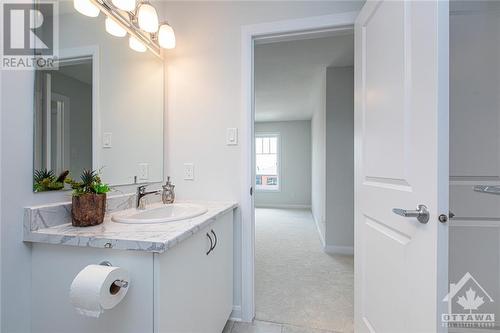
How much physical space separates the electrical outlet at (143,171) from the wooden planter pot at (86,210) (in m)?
0.56

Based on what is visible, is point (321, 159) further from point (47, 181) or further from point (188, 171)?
point (47, 181)

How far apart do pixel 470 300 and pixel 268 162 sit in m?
5.82

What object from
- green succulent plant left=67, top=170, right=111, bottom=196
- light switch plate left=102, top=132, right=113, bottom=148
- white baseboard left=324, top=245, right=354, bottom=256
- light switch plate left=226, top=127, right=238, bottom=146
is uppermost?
light switch plate left=226, top=127, right=238, bottom=146

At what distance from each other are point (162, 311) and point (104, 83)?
1228mm

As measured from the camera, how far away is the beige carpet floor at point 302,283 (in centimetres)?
169

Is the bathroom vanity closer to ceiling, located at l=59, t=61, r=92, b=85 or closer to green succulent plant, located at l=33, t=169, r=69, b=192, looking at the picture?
green succulent plant, located at l=33, t=169, r=69, b=192

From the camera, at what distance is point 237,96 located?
1.65 m

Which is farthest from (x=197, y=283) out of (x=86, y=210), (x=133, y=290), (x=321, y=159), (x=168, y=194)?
(x=321, y=159)

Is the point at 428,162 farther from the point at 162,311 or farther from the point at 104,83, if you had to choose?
the point at 104,83

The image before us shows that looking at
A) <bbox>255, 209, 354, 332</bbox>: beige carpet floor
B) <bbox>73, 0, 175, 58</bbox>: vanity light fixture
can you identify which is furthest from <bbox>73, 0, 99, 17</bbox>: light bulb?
<bbox>255, 209, 354, 332</bbox>: beige carpet floor

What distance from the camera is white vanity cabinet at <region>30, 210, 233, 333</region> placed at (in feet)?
2.67

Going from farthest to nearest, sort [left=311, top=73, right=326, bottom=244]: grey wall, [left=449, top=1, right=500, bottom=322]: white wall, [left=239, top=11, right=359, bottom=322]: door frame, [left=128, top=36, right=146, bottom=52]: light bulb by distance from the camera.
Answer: [left=311, top=73, right=326, bottom=244]: grey wall < [left=239, top=11, right=359, bottom=322]: door frame < [left=128, top=36, right=146, bottom=52]: light bulb < [left=449, top=1, right=500, bottom=322]: white wall

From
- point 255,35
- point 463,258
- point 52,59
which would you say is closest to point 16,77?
point 52,59

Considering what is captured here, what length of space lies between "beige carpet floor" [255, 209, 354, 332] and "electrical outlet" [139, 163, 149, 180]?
1316 millimetres
